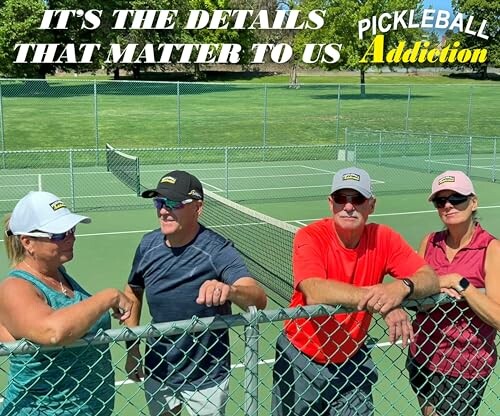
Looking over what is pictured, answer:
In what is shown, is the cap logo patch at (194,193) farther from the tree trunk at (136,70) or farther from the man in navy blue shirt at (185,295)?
the tree trunk at (136,70)

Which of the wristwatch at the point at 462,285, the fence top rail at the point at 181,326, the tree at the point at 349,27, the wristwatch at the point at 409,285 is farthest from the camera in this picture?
the tree at the point at 349,27

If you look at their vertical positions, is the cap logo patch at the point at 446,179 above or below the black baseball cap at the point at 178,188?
above

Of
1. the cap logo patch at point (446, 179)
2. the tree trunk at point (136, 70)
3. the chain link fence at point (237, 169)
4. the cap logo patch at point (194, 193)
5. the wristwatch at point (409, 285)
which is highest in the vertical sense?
the tree trunk at point (136, 70)

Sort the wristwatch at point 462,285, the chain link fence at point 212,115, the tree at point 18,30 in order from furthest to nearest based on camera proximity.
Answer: the tree at point 18,30
the chain link fence at point 212,115
the wristwatch at point 462,285

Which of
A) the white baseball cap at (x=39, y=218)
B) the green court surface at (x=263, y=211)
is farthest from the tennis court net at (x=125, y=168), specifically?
the white baseball cap at (x=39, y=218)

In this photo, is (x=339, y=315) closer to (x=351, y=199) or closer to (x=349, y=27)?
(x=351, y=199)

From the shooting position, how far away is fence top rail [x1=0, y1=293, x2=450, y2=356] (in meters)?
2.46

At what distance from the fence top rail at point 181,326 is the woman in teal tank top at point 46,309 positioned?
0.09 meters

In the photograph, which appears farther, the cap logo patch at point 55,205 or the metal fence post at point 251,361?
the cap logo patch at point 55,205

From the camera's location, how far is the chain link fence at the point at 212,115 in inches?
1227

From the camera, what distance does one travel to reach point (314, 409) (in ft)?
11.5

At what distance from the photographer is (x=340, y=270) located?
3.40 metres

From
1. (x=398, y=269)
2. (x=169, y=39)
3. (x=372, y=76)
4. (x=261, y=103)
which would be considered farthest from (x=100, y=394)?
(x=372, y=76)

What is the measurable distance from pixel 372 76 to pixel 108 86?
35.9 m
